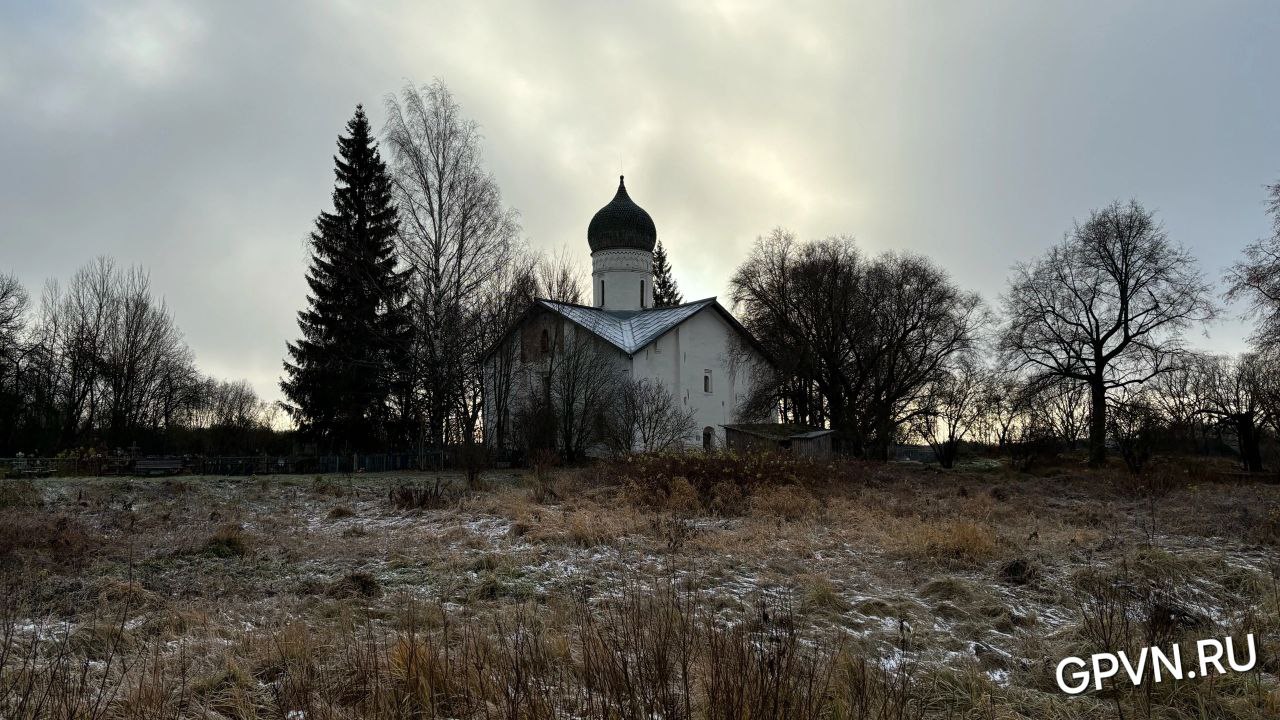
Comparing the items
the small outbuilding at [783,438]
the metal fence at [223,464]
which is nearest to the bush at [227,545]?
the metal fence at [223,464]

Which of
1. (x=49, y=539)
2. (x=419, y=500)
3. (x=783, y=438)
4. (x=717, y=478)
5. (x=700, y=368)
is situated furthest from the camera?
(x=700, y=368)

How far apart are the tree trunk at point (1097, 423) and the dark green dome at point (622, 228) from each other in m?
21.6

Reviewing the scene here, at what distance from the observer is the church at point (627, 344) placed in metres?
29.0

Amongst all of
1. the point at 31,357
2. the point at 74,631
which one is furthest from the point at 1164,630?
the point at 31,357

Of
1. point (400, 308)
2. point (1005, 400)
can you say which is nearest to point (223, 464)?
point (400, 308)

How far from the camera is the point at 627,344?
3266cm

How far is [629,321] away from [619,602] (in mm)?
32057

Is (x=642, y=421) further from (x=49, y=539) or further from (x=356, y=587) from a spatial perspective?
(x=356, y=587)

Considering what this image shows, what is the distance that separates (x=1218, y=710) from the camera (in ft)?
12.4

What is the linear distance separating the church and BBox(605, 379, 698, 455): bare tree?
917 millimetres

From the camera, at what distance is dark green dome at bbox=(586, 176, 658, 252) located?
39.5 m

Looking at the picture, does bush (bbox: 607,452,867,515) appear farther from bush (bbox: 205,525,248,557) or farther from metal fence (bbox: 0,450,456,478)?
metal fence (bbox: 0,450,456,478)

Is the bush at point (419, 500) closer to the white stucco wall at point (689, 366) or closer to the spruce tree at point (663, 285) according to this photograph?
the white stucco wall at point (689, 366)

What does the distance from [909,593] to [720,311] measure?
100ft
